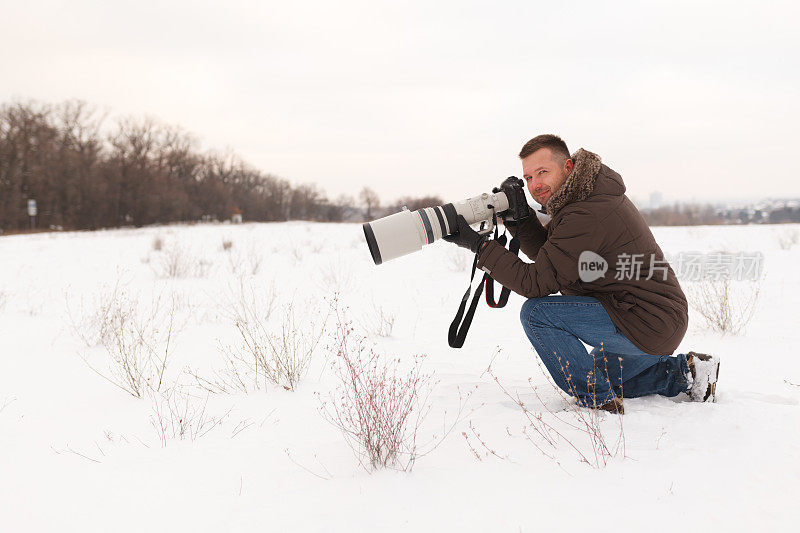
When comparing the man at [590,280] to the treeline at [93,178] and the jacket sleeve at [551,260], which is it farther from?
the treeline at [93,178]

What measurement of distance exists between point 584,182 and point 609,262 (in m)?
0.44

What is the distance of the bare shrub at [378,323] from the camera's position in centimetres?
466

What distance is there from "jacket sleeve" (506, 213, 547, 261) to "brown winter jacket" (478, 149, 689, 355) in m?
0.43

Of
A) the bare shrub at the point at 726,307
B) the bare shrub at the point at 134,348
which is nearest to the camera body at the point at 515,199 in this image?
the bare shrub at the point at 134,348

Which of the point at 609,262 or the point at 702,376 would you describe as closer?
the point at 609,262

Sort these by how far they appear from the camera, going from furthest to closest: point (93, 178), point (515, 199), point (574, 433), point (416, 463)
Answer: point (93, 178) < point (515, 199) < point (574, 433) < point (416, 463)

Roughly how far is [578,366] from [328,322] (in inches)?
119

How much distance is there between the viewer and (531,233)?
3.02m

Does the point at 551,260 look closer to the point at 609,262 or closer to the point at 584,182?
the point at 609,262

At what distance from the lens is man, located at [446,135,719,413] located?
2469 millimetres

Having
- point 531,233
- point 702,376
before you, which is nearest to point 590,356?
point 702,376

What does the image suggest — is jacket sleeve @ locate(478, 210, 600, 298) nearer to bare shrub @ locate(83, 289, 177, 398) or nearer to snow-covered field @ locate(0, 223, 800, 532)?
snow-covered field @ locate(0, 223, 800, 532)

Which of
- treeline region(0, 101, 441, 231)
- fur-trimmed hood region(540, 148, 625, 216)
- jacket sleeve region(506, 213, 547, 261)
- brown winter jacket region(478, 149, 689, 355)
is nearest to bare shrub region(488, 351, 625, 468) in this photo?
brown winter jacket region(478, 149, 689, 355)

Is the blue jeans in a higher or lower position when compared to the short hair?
lower
